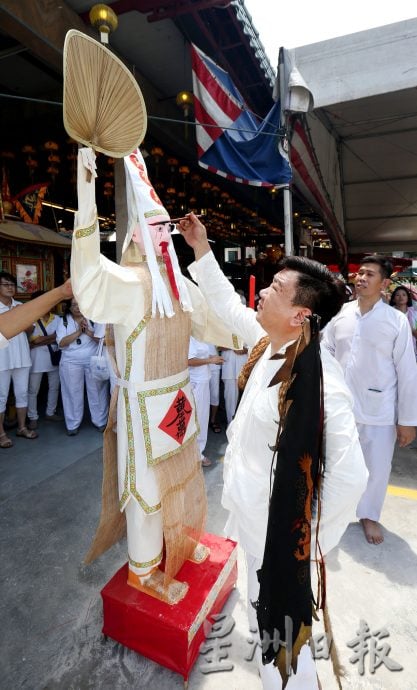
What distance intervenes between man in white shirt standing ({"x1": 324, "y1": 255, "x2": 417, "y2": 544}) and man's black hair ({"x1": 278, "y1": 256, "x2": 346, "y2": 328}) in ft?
5.05

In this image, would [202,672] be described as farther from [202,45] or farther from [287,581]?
[202,45]

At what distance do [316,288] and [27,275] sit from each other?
6018 millimetres

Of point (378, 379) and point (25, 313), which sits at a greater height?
point (25, 313)

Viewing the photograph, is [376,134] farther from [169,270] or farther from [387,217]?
[169,270]

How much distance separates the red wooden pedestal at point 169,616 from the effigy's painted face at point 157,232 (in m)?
1.66

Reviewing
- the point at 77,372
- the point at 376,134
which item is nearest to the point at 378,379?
the point at 77,372

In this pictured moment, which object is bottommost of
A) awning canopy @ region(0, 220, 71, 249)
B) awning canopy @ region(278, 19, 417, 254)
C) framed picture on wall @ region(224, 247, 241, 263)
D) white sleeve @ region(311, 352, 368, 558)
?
white sleeve @ region(311, 352, 368, 558)

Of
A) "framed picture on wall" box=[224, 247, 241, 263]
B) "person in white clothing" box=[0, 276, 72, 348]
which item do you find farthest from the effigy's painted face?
"framed picture on wall" box=[224, 247, 241, 263]

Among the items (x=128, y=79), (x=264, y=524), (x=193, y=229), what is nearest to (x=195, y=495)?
(x=264, y=524)

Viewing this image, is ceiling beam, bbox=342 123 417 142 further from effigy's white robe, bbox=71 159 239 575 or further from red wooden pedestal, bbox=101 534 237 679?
red wooden pedestal, bbox=101 534 237 679

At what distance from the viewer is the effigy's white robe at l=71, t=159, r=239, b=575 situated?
160 cm

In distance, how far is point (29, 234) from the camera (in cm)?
580

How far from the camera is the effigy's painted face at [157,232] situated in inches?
70.2

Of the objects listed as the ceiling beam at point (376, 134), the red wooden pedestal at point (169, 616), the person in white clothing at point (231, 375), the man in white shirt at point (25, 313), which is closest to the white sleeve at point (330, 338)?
the person in white clothing at point (231, 375)
